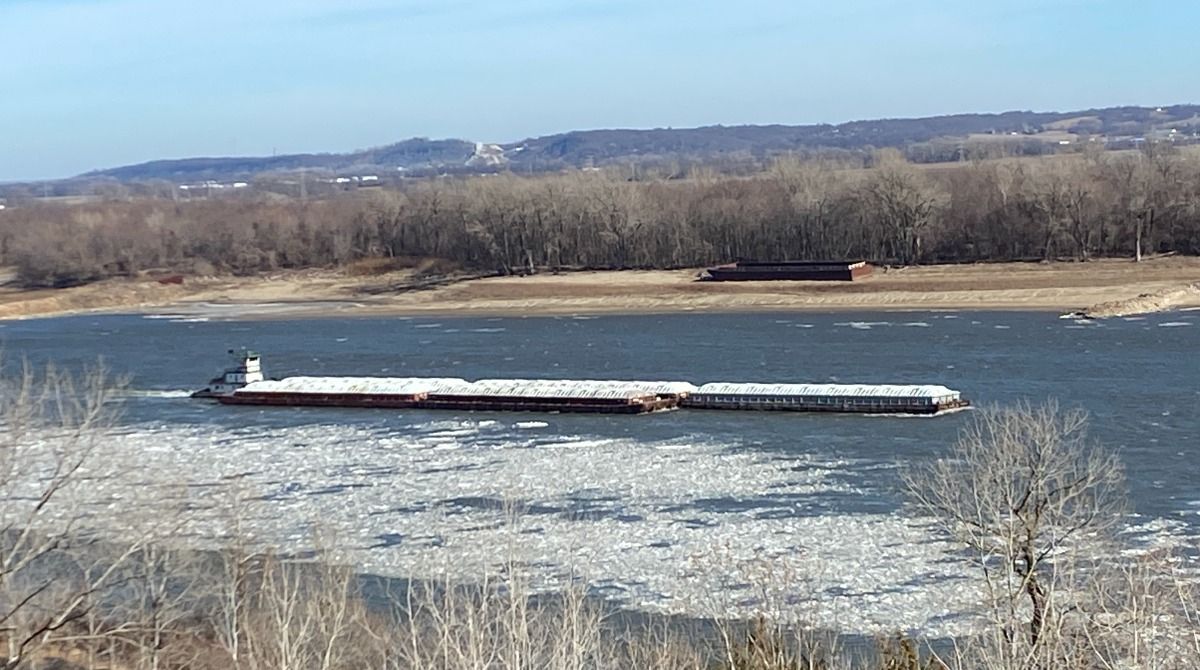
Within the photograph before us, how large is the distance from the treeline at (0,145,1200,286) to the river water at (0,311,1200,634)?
50.7ft

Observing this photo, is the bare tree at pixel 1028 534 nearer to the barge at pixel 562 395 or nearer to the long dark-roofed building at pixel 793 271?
the barge at pixel 562 395

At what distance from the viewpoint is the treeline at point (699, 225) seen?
6309 cm

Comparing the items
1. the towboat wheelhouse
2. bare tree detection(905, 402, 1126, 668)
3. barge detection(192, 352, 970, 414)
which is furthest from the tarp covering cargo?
bare tree detection(905, 402, 1126, 668)

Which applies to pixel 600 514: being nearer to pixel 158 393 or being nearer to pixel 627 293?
pixel 158 393

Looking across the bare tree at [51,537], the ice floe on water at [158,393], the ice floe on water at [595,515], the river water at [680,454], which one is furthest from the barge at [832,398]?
the ice floe on water at [158,393]

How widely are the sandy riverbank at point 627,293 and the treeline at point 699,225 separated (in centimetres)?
322

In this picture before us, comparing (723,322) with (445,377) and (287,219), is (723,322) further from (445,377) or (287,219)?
(287,219)

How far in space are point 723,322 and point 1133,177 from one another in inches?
905

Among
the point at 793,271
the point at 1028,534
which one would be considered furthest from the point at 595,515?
the point at 793,271

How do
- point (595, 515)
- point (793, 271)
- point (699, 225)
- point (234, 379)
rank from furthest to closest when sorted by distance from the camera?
1. point (699, 225)
2. point (793, 271)
3. point (234, 379)
4. point (595, 515)

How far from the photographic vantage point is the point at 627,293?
6159cm

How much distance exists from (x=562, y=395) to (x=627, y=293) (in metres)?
26.2

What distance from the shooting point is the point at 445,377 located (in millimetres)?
41031

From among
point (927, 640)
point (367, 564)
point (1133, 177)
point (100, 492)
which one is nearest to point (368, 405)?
point (100, 492)
